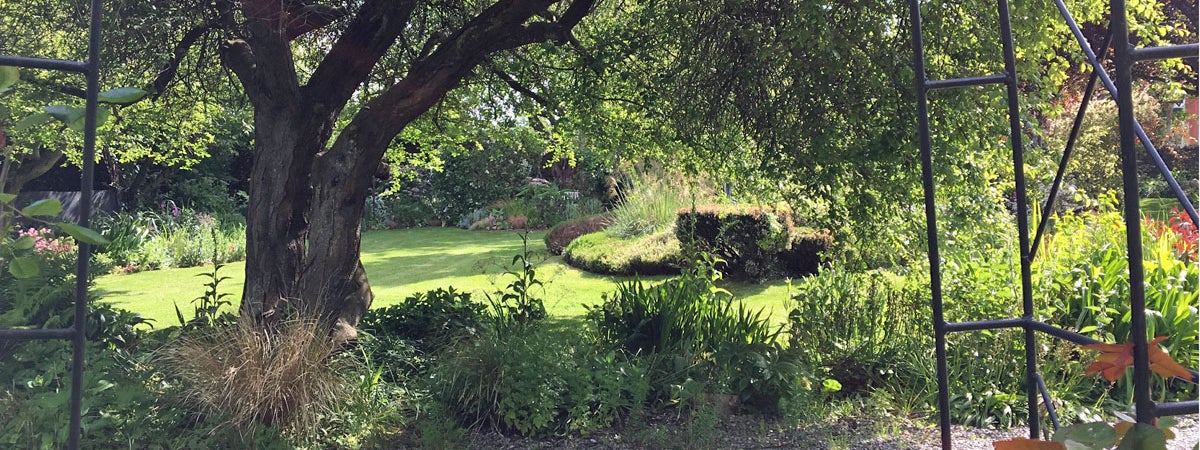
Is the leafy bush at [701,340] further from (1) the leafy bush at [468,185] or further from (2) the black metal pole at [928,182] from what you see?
(1) the leafy bush at [468,185]

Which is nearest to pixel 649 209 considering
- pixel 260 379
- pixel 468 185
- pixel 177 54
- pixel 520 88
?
pixel 520 88

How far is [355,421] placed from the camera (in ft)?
12.4

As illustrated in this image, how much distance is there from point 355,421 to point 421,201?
44.5 ft

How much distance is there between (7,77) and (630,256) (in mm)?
8365

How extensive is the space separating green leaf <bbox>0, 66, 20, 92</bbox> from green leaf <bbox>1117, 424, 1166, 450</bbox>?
4.81 feet

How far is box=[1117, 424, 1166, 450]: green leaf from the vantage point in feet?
2.74

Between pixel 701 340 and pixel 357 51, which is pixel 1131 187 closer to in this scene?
pixel 701 340

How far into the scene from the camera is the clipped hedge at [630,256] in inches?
362

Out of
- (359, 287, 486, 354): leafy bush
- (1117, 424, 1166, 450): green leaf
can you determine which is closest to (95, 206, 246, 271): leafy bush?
(359, 287, 486, 354): leafy bush

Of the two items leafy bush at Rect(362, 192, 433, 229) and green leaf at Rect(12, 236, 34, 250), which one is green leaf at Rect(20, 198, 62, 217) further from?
leafy bush at Rect(362, 192, 433, 229)

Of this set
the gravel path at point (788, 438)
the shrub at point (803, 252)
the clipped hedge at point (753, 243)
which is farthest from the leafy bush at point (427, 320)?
the shrub at point (803, 252)

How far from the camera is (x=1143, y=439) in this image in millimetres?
847

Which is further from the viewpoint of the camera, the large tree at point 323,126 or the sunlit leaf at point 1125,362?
the large tree at point 323,126

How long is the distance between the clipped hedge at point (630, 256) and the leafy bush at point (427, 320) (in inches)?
139
